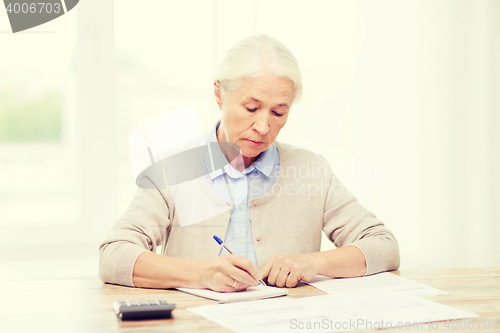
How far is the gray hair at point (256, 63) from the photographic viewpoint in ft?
4.53

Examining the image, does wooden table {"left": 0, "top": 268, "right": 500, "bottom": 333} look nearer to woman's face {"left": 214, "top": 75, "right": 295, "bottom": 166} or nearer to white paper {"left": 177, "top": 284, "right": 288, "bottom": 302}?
white paper {"left": 177, "top": 284, "right": 288, "bottom": 302}

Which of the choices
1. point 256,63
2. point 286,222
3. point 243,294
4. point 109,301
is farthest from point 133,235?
point 256,63

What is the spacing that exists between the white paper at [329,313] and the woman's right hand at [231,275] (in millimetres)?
91

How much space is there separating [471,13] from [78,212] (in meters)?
2.39

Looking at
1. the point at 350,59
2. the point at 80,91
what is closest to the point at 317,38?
the point at 350,59

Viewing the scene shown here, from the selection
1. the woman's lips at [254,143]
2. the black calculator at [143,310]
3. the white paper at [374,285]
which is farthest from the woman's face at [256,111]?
the black calculator at [143,310]

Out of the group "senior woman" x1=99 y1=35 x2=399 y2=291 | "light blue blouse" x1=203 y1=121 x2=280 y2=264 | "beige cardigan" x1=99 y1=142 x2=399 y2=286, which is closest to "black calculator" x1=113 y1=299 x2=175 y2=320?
"senior woman" x1=99 y1=35 x2=399 y2=291

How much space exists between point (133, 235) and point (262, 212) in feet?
1.38

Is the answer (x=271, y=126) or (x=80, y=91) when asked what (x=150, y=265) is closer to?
(x=271, y=126)

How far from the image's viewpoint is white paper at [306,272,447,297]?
1.08 metres

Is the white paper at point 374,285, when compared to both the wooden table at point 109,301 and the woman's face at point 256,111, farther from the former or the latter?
the woman's face at point 256,111

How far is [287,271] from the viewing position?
1132mm

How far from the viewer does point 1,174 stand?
7.26ft

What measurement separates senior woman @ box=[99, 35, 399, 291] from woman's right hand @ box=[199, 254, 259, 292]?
61 millimetres
